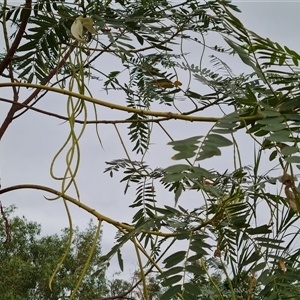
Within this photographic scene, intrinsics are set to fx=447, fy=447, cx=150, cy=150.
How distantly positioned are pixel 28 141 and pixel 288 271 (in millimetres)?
1046

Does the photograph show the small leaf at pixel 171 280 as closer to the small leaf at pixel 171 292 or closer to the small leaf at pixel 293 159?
the small leaf at pixel 171 292

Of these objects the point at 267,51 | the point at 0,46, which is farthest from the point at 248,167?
the point at 0,46

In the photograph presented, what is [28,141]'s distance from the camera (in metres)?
1.26

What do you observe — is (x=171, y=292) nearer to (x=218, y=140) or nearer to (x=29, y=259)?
(x=218, y=140)

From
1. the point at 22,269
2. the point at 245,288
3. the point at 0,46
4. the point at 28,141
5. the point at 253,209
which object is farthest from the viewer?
the point at 22,269

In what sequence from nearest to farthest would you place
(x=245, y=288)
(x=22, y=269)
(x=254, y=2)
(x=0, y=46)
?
(x=245, y=288), (x=254, y=2), (x=0, y=46), (x=22, y=269)

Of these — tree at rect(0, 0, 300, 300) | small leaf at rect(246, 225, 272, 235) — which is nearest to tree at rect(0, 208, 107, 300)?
tree at rect(0, 0, 300, 300)

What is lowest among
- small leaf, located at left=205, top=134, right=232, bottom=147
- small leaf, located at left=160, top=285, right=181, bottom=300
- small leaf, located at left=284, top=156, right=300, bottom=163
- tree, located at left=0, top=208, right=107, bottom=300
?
small leaf, located at left=160, top=285, right=181, bottom=300

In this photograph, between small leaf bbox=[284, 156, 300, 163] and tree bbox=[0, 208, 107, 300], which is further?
tree bbox=[0, 208, 107, 300]

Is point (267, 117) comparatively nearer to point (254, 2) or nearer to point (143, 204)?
point (143, 204)

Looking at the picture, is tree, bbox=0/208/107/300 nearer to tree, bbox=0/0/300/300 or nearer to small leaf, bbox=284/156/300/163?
tree, bbox=0/0/300/300

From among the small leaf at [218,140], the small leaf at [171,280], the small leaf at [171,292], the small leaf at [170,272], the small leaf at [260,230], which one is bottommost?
the small leaf at [171,292]

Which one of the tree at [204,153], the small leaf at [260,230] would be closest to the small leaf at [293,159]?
the tree at [204,153]

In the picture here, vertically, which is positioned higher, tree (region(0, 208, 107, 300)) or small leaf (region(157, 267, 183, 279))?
tree (region(0, 208, 107, 300))
